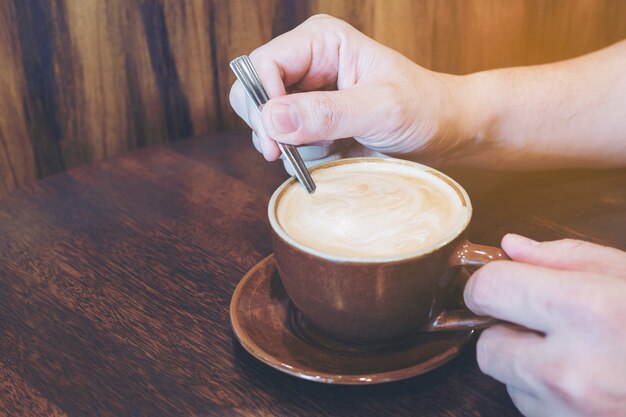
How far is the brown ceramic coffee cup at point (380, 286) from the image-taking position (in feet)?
2.21

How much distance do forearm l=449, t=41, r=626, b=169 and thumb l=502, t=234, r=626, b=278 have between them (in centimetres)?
51

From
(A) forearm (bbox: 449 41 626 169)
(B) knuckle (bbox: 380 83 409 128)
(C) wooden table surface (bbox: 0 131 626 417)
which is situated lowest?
(C) wooden table surface (bbox: 0 131 626 417)

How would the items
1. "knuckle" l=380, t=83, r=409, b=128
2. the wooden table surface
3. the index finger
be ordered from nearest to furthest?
the index finger
the wooden table surface
"knuckle" l=380, t=83, r=409, b=128

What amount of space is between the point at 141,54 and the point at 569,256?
1.18 meters

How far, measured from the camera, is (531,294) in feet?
2.01

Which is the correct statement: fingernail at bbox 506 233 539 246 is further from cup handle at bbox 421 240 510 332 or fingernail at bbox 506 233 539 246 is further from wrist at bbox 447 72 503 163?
wrist at bbox 447 72 503 163

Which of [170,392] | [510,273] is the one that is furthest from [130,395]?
[510,273]

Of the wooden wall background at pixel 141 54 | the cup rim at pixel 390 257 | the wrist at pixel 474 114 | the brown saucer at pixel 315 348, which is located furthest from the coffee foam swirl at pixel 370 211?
the wooden wall background at pixel 141 54

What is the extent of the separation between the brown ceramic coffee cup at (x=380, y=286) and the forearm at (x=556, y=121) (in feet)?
1.59

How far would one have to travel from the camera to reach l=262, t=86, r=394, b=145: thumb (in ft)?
3.00

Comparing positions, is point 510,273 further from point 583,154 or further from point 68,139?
point 68,139

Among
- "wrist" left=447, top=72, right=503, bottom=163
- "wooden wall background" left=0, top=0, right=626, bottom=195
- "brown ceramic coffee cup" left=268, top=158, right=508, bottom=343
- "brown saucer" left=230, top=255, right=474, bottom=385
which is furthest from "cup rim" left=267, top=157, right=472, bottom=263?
"wooden wall background" left=0, top=0, right=626, bottom=195

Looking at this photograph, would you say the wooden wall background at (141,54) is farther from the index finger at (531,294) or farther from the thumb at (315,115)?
the index finger at (531,294)

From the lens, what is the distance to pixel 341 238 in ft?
2.51
